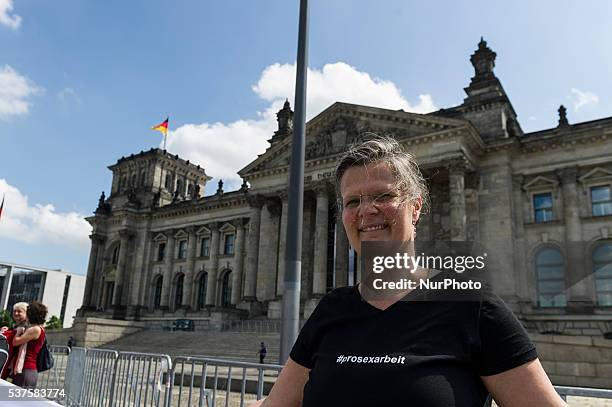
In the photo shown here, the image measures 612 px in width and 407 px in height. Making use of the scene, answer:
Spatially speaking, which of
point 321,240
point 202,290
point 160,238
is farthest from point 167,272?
point 321,240

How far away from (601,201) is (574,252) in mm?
3387

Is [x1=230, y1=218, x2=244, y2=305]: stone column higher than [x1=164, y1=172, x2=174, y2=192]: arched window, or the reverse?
[x1=164, y1=172, x2=174, y2=192]: arched window

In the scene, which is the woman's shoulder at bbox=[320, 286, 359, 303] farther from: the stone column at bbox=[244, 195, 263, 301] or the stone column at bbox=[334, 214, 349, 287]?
the stone column at bbox=[244, 195, 263, 301]

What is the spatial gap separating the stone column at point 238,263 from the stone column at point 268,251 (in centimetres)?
671

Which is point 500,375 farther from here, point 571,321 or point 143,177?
point 143,177

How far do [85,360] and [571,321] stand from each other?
25.3 metres

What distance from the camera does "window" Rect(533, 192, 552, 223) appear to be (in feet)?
96.9

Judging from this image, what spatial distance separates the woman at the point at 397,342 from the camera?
1486mm

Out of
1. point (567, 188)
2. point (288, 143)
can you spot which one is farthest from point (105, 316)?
point (567, 188)

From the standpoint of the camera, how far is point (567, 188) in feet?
93.8

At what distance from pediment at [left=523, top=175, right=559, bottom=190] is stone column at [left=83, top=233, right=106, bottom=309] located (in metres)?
42.7

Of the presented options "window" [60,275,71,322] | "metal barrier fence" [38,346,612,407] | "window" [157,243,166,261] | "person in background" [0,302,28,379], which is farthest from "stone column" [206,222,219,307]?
"window" [60,275,71,322]

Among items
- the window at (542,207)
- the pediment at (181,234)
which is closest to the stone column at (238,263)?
the pediment at (181,234)

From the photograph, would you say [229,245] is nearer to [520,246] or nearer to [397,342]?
[520,246]
